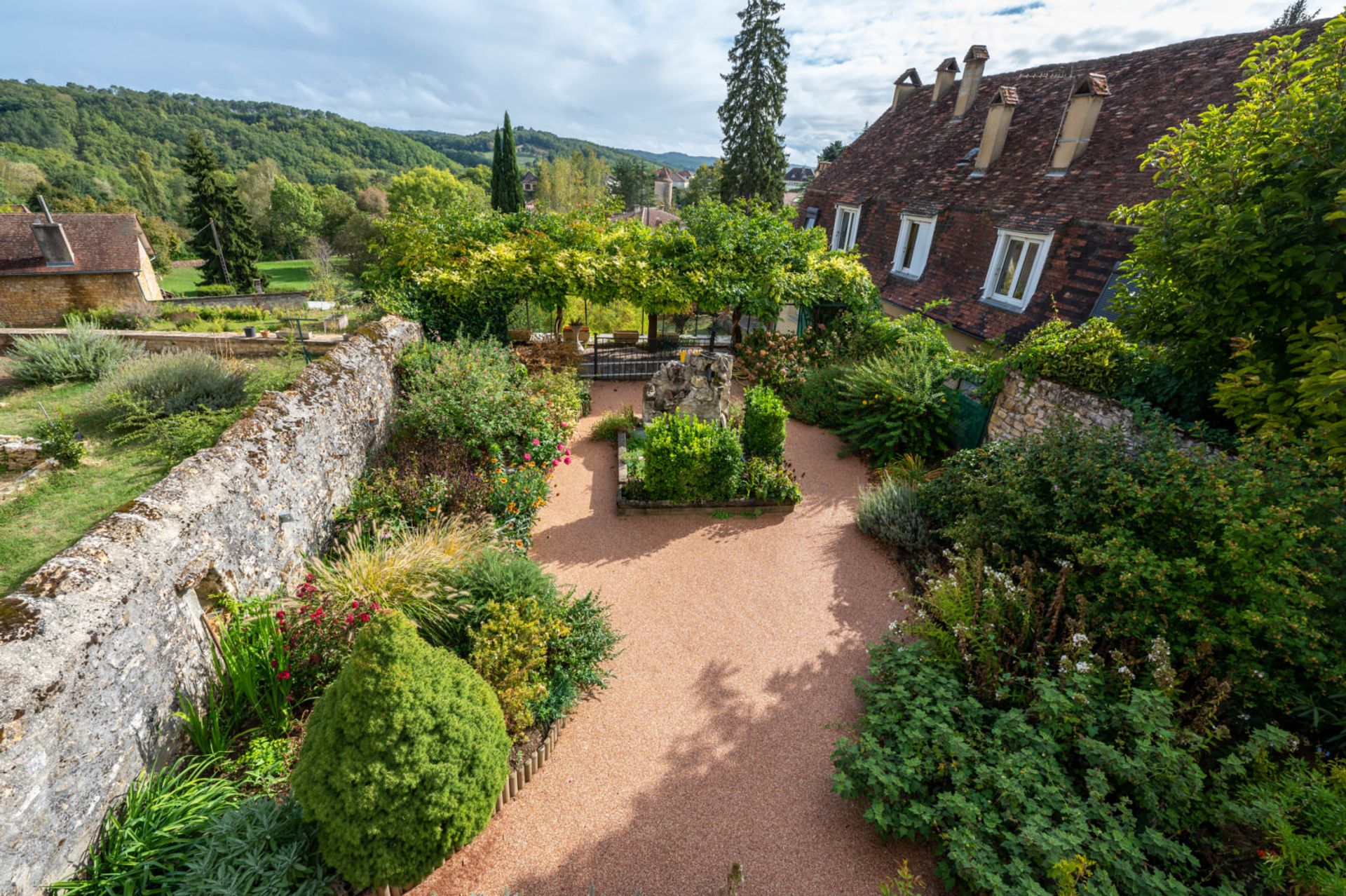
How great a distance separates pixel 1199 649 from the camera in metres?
3.86

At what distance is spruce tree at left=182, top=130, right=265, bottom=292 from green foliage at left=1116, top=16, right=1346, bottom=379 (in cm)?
4265

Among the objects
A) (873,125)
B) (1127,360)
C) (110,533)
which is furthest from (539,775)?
(873,125)

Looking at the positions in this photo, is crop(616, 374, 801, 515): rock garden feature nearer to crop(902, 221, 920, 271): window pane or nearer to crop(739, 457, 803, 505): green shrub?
crop(739, 457, 803, 505): green shrub

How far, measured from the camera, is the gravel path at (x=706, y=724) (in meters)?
3.59

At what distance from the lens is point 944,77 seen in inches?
709

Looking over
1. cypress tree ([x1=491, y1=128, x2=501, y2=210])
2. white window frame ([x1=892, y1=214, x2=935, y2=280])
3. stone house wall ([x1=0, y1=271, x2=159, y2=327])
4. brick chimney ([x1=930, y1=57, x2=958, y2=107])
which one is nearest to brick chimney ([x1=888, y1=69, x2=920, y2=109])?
brick chimney ([x1=930, y1=57, x2=958, y2=107])

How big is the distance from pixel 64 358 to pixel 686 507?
42.3ft

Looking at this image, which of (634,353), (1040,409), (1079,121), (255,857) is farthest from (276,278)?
(1040,409)

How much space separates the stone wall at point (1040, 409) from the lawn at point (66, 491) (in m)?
11.2

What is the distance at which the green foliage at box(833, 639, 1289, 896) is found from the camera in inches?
121

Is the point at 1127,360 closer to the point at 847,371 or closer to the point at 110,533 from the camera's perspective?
the point at 847,371

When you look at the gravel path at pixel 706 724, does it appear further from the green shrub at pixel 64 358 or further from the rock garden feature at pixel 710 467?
the green shrub at pixel 64 358

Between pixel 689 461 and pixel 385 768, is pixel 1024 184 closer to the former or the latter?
pixel 689 461

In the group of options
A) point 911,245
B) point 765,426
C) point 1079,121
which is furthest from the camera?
point 911,245
